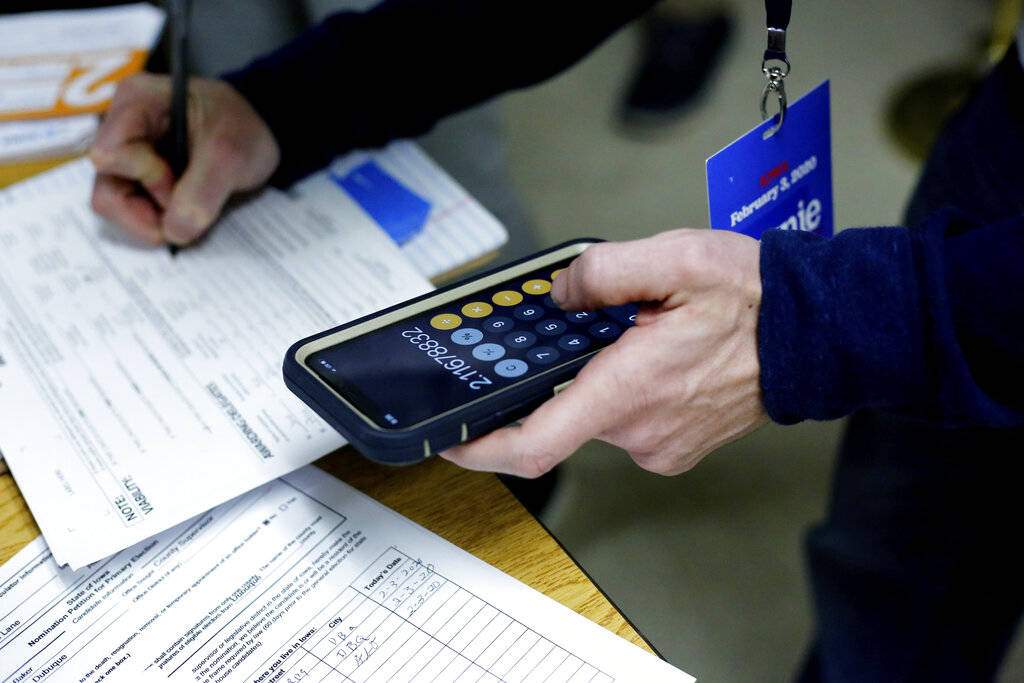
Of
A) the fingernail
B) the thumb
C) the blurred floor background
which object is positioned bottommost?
the blurred floor background

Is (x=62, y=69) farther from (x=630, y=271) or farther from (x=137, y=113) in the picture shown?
(x=630, y=271)

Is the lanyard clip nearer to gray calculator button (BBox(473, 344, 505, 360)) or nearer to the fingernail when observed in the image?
gray calculator button (BBox(473, 344, 505, 360))

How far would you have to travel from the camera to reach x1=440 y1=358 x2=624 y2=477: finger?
396mm

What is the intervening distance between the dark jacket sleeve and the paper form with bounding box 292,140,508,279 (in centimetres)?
1

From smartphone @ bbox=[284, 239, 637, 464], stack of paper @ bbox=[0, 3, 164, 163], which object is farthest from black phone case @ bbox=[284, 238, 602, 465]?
stack of paper @ bbox=[0, 3, 164, 163]

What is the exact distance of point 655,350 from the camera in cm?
41

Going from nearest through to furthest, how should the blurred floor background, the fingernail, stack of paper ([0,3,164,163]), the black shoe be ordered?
the fingernail, stack of paper ([0,3,164,163]), the blurred floor background, the black shoe

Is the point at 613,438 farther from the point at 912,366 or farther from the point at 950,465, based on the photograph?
the point at 950,465

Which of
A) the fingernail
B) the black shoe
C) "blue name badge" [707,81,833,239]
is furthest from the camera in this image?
the black shoe

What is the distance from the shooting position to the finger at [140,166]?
0.62 metres

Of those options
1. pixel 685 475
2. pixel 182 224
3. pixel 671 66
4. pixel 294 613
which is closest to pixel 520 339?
pixel 294 613

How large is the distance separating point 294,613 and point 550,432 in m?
0.14

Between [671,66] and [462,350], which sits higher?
[462,350]

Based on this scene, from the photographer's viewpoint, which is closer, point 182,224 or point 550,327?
point 550,327
